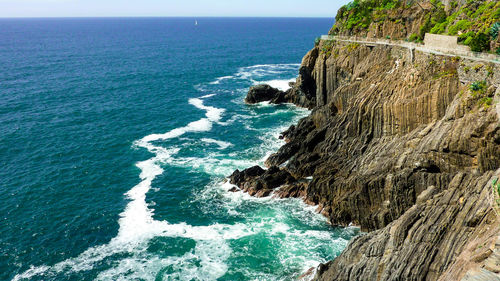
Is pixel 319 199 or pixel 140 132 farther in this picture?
pixel 140 132

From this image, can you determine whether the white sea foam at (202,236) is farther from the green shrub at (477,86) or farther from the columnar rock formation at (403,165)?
the green shrub at (477,86)

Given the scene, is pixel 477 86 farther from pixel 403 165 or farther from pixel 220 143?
pixel 220 143

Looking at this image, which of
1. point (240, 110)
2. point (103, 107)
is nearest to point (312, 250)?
point (240, 110)

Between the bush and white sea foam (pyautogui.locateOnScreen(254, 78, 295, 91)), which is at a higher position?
the bush

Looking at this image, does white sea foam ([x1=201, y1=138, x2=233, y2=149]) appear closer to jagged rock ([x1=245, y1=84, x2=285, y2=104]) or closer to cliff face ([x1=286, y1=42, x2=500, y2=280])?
cliff face ([x1=286, y1=42, x2=500, y2=280])

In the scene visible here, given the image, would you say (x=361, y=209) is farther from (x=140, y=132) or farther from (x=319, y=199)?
(x=140, y=132)

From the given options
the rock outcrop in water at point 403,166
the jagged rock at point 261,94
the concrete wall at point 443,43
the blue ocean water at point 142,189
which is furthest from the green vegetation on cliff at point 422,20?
the blue ocean water at point 142,189

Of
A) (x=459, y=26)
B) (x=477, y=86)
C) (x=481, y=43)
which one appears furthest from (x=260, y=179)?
(x=459, y=26)

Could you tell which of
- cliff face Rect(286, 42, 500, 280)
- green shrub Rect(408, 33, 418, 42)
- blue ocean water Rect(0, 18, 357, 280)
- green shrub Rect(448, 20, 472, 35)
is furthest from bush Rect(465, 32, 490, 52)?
blue ocean water Rect(0, 18, 357, 280)
